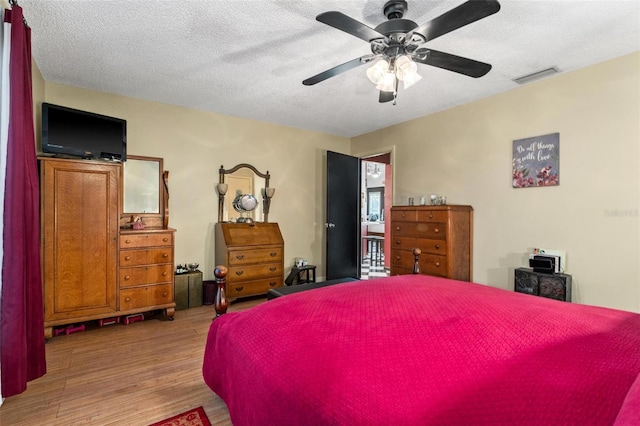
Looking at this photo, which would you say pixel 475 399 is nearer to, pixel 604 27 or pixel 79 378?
pixel 79 378

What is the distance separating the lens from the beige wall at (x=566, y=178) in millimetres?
2652

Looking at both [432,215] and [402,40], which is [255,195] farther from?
[402,40]

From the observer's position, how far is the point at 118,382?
82.7 inches

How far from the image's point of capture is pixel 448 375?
93 centimetres

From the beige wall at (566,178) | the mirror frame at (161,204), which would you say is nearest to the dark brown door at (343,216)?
the beige wall at (566,178)

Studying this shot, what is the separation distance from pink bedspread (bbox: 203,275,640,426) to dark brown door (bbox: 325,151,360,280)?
333cm

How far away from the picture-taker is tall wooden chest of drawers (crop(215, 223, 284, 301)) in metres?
3.84

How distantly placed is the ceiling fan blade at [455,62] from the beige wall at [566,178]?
1.58 meters

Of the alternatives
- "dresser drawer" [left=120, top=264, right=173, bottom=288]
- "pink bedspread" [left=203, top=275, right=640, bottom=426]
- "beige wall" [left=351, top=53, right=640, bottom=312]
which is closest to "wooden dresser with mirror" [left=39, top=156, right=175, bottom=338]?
"dresser drawer" [left=120, top=264, right=173, bottom=288]

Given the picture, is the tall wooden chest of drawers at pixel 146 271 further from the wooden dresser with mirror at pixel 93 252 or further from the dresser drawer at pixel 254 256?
the dresser drawer at pixel 254 256

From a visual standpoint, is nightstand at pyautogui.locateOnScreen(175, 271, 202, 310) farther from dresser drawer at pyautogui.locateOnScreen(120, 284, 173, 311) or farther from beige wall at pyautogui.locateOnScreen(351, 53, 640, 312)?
beige wall at pyautogui.locateOnScreen(351, 53, 640, 312)

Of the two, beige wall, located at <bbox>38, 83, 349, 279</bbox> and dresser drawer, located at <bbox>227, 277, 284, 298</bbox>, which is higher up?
beige wall, located at <bbox>38, 83, 349, 279</bbox>

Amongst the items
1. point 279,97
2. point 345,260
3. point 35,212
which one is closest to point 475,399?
point 35,212

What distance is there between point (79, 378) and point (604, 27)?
4.46 m
